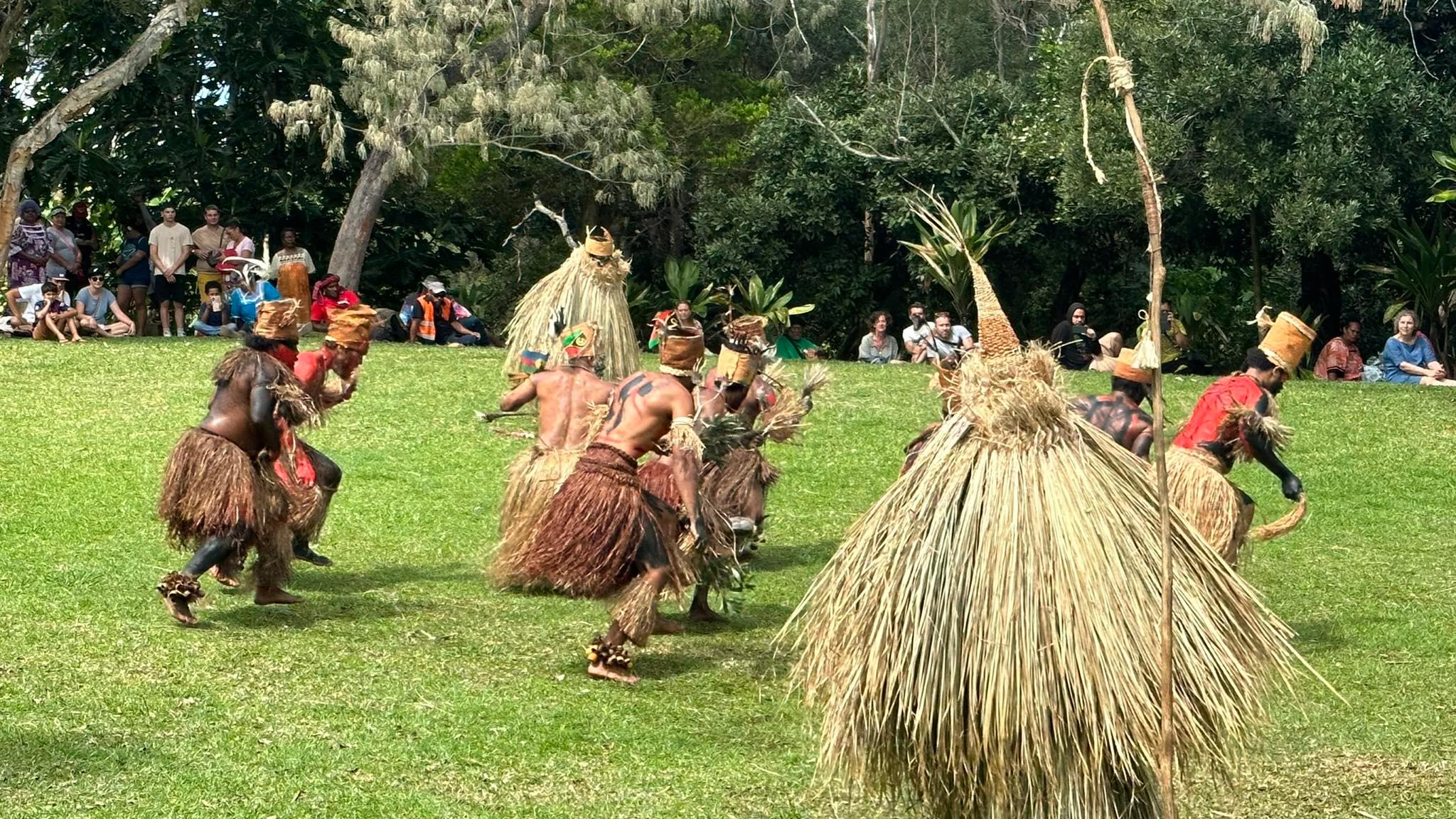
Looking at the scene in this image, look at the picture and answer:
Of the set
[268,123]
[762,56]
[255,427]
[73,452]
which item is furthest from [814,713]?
[762,56]

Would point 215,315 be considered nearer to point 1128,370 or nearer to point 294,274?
point 294,274

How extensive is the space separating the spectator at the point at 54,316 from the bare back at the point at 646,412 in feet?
34.7

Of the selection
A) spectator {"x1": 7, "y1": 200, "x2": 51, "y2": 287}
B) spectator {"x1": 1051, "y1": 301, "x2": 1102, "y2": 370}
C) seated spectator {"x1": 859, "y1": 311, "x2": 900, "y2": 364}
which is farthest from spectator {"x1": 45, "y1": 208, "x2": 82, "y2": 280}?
spectator {"x1": 1051, "y1": 301, "x2": 1102, "y2": 370}

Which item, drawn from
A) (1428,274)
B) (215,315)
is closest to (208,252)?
(215,315)

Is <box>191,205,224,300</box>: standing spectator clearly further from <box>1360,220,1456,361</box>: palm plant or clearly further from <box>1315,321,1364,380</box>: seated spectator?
Answer: <box>1360,220,1456,361</box>: palm plant

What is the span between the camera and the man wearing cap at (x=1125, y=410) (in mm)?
7676

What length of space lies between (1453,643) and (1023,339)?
14534 millimetres

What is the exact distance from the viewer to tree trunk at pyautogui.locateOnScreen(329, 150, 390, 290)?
2073 centimetres

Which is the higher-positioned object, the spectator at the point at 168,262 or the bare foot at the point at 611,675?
the spectator at the point at 168,262

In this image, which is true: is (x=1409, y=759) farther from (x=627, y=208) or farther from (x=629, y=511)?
(x=627, y=208)

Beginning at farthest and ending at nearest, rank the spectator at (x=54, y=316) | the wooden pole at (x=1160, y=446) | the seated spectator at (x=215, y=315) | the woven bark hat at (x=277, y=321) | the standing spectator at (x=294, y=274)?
the seated spectator at (x=215, y=315) → the spectator at (x=54, y=316) → the standing spectator at (x=294, y=274) → the woven bark hat at (x=277, y=321) → the wooden pole at (x=1160, y=446)

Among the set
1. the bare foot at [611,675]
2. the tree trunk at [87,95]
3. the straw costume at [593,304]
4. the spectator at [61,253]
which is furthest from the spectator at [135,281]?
the bare foot at [611,675]

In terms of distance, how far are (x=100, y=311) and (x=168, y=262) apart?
0.83 metres

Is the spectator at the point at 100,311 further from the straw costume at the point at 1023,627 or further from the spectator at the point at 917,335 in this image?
the straw costume at the point at 1023,627
